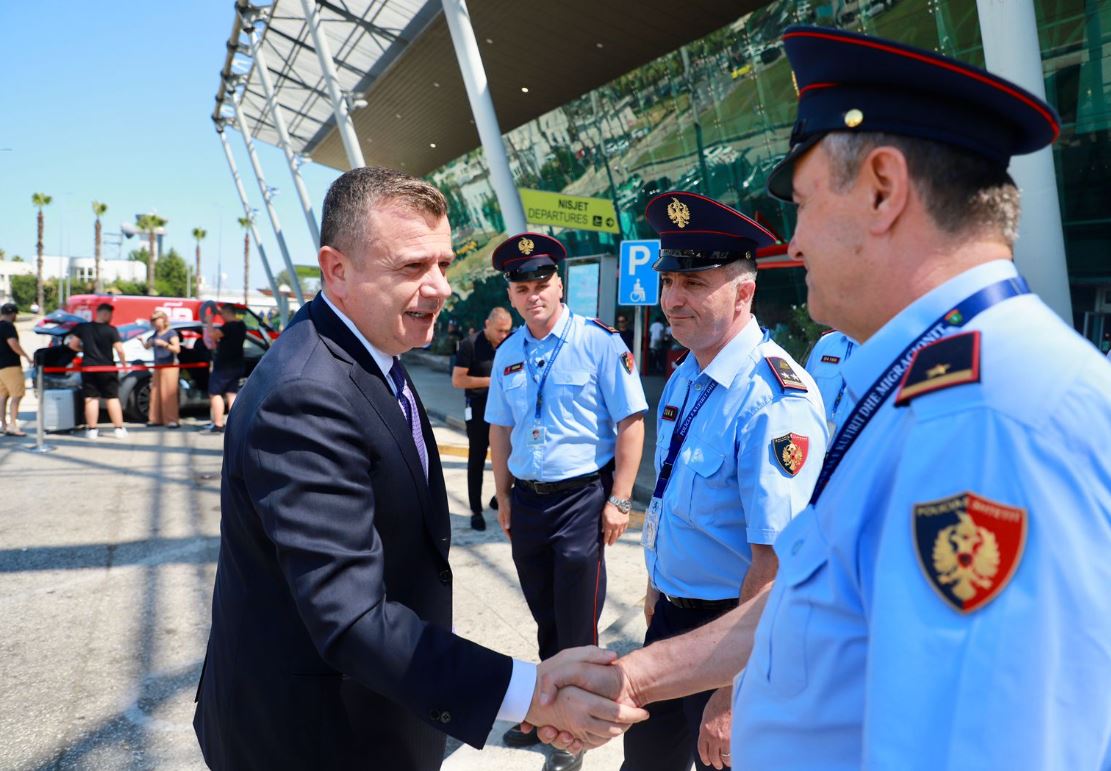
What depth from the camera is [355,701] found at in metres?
1.59

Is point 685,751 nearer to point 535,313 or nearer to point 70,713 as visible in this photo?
point 535,313

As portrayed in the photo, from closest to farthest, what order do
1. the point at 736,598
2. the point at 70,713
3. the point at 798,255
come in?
1. the point at 798,255
2. the point at 736,598
3. the point at 70,713

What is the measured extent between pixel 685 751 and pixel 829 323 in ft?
5.90

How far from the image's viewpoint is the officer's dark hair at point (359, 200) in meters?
1.71

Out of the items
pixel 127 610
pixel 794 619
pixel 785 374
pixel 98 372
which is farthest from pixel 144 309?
pixel 794 619

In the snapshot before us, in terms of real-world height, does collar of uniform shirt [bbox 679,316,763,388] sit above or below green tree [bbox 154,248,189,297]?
below

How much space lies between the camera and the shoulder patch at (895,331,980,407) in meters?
0.81

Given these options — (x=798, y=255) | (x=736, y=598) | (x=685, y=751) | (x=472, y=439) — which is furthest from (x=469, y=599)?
(x=798, y=255)

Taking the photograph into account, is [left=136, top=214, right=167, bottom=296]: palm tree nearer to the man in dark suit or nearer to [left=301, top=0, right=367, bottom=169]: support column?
[left=301, top=0, right=367, bottom=169]: support column

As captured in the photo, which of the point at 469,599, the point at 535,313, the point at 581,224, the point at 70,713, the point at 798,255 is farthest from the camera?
the point at 581,224

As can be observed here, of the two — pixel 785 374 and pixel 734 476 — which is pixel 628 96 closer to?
pixel 785 374

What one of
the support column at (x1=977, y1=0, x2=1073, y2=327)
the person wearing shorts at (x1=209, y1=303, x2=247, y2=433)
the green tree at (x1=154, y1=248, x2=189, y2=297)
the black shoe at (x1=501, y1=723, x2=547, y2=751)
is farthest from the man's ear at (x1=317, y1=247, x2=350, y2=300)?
the green tree at (x1=154, y1=248, x2=189, y2=297)

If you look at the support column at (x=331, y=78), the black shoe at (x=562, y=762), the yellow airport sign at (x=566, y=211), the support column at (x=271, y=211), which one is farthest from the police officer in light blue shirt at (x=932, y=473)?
the support column at (x=271, y=211)

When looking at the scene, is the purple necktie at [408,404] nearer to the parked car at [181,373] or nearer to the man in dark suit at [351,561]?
the man in dark suit at [351,561]
